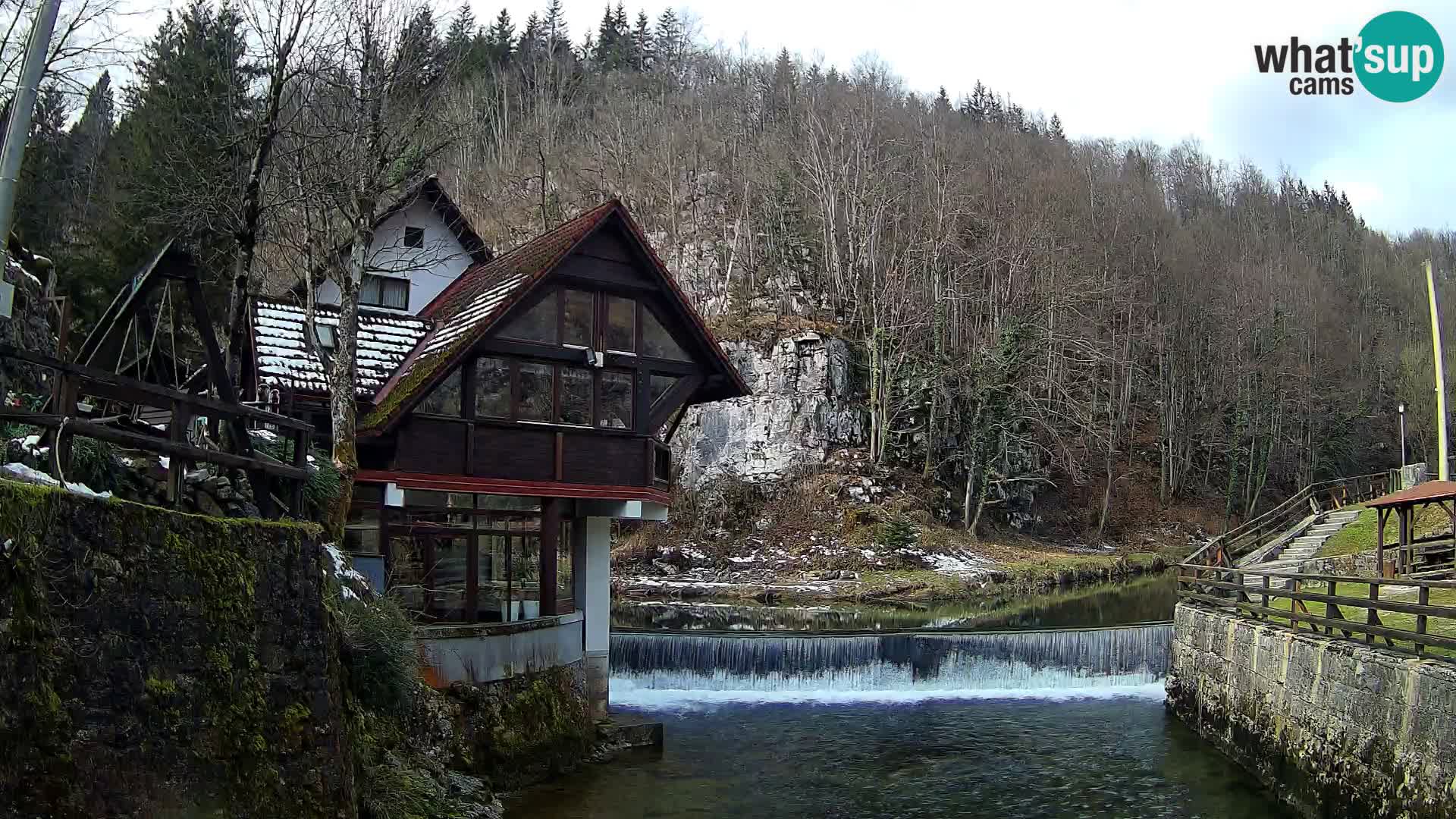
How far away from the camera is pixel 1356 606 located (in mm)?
15164

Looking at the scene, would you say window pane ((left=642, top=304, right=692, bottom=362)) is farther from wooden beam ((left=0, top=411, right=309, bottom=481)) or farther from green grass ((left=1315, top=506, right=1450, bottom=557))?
green grass ((left=1315, top=506, right=1450, bottom=557))

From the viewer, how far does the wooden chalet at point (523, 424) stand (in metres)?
17.0

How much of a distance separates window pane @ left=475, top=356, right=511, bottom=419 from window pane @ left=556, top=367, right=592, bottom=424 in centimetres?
90

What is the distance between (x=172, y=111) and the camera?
97.5 ft

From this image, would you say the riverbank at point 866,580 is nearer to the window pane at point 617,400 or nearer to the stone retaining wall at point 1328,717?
the stone retaining wall at point 1328,717

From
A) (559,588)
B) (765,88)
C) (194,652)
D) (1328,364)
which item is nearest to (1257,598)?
(559,588)

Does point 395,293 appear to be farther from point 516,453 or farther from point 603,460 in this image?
point 603,460

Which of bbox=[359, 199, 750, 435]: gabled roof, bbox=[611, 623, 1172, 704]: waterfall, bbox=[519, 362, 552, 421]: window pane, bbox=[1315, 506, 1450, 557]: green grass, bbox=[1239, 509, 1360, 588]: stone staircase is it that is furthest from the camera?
bbox=[1315, 506, 1450, 557]: green grass

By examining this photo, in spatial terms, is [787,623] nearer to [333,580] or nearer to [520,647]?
[520,647]

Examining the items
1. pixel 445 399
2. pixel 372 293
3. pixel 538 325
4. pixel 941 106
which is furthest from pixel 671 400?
pixel 941 106

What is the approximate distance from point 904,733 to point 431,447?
9622 mm

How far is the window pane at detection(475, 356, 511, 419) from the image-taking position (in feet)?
57.2

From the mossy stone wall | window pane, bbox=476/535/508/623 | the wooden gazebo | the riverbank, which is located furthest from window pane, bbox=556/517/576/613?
the wooden gazebo

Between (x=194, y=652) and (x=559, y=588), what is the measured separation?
13.1 m
